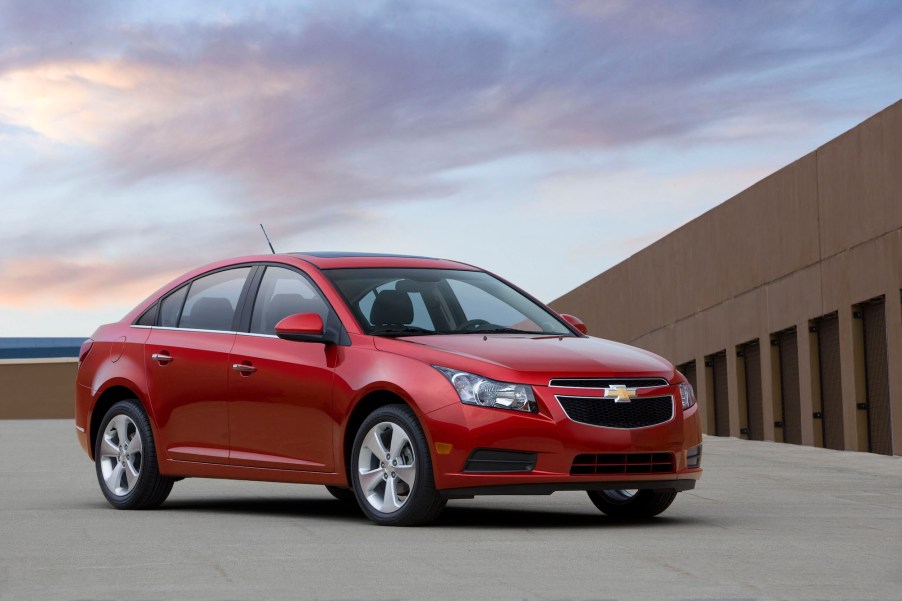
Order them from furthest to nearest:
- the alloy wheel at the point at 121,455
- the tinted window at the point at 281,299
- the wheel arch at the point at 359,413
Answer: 1. the alloy wheel at the point at 121,455
2. the tinted window at the point at 281,299
3. the wheel arch at the point at 359,413

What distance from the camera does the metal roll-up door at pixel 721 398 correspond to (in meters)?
29.5

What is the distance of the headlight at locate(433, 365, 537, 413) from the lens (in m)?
9.30

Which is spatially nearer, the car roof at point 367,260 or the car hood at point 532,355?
the car hood at point 532,355

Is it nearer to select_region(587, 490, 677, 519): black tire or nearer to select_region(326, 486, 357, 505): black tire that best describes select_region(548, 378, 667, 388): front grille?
select_region(587, 490, 677, 519): black tire

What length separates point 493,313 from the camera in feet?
35.7

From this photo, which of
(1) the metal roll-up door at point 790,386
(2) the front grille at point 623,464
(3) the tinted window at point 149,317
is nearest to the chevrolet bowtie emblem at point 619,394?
(2) the front grille at point 623,464

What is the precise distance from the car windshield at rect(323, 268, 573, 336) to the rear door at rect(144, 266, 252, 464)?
0.93 metres

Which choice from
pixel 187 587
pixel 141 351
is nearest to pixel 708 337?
pixel 141 351

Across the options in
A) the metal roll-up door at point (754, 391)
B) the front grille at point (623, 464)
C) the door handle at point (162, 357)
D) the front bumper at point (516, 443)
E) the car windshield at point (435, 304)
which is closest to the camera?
the front bumper at point (516, 443)

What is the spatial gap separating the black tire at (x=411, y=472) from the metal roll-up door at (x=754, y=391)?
17723 millimetres

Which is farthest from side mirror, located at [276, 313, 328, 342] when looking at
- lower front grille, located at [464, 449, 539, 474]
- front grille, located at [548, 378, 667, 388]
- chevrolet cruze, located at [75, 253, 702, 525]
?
front grille, located at [548, 378, 667, 388]

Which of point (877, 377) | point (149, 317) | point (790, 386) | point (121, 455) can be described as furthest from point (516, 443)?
point (790, 386)

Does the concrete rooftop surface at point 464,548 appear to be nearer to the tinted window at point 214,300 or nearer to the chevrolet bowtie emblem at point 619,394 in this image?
the chevrolet bowtie emblem at point 619,394

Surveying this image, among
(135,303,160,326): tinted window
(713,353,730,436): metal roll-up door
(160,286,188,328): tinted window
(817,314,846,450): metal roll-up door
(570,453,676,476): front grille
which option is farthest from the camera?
(713,353,730,436): metal roll-up door
